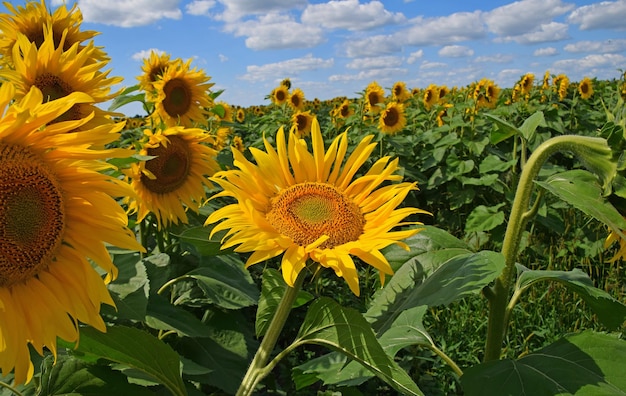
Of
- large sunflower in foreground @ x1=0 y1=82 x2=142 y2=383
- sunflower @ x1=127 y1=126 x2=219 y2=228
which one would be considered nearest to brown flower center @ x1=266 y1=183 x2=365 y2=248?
large sunflower in foreground @ x1=0 y1=82 x2=142 y2=383

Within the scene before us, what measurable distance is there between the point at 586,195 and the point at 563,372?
1.33 feet

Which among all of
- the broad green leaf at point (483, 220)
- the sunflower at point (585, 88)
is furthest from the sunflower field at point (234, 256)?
the sunflower at point (585, 88)

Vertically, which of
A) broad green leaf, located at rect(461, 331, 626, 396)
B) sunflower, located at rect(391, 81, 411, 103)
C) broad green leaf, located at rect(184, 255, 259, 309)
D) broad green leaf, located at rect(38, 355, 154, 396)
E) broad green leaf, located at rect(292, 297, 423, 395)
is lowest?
broad green leaf, located at rect(461, 331, 626, 396)

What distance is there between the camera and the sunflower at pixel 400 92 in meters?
8.39

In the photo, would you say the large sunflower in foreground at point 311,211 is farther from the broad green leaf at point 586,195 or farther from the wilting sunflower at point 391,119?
the wilting sunflower at point 391,119

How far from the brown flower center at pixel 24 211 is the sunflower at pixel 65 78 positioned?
74 cm

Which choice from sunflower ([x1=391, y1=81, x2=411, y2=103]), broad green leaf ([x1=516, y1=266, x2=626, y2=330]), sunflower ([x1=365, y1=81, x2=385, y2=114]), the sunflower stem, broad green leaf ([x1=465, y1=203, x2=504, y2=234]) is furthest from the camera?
sunflower ([x1=391, y1=81, x2=411, y2=103])

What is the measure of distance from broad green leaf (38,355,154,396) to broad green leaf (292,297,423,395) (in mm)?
417

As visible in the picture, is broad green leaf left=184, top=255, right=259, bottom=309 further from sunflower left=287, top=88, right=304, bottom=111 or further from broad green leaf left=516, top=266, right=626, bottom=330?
sunflower left=287, top=88, right=304, bottom=111

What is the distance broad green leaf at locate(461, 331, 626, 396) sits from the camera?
50.8 inches

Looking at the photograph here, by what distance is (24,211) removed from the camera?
3.55ft

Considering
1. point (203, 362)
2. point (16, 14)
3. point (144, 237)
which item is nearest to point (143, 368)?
point (203, 362)

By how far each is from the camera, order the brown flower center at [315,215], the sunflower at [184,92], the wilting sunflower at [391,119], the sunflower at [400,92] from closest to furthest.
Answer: the brown flower center at [315,215]
the sunflower at [184,92]
the wilting sunflower at [391,119]
the sunflower at [400,92]

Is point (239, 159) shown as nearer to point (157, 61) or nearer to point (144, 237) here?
point (144, 237)
